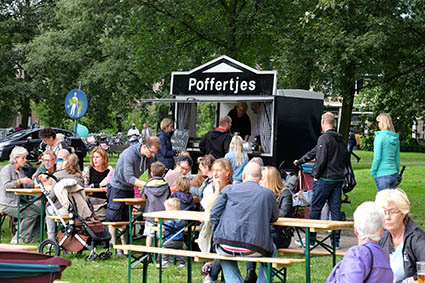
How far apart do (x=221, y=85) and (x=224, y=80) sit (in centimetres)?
13

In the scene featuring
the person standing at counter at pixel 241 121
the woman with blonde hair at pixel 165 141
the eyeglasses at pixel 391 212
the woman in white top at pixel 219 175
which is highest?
the person standing at counter at pixel 241 121

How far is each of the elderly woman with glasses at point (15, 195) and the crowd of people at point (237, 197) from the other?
0.02 m

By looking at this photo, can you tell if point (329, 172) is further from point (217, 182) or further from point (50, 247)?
point (50, 247)

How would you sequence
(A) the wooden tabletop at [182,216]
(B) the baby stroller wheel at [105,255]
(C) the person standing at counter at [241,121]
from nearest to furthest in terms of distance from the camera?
(A) the wooden tabletop at [182,216] → (B) the baby stroller wheel at [105,255] → (C) the person standing at counter at [241,121]

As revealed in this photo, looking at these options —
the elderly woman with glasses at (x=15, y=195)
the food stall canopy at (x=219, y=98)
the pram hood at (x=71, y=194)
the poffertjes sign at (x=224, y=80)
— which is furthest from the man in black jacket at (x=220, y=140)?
the pram hood at (x=71, y=194)

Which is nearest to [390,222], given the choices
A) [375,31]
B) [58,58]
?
[375,31]

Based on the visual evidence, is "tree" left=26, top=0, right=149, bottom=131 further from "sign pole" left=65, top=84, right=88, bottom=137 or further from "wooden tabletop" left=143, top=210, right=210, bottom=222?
"wooden tabletop" left=143, top=210, right=210, bottom=222

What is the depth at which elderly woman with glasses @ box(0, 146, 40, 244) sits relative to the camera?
12.1 m

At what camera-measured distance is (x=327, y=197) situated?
1183 cm

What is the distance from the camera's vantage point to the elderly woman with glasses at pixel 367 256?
5.32m

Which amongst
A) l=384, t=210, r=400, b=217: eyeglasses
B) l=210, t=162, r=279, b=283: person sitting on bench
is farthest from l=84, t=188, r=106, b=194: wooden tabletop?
l=384, t=210, r=400, b=217: eyeglasses

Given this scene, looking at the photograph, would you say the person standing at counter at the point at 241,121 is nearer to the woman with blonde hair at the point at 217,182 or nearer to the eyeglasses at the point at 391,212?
the woman with blonde hair at the point at 217,182

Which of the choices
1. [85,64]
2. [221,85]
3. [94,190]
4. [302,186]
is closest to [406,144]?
[85,64]

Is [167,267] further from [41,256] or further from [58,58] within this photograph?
[58,58]
